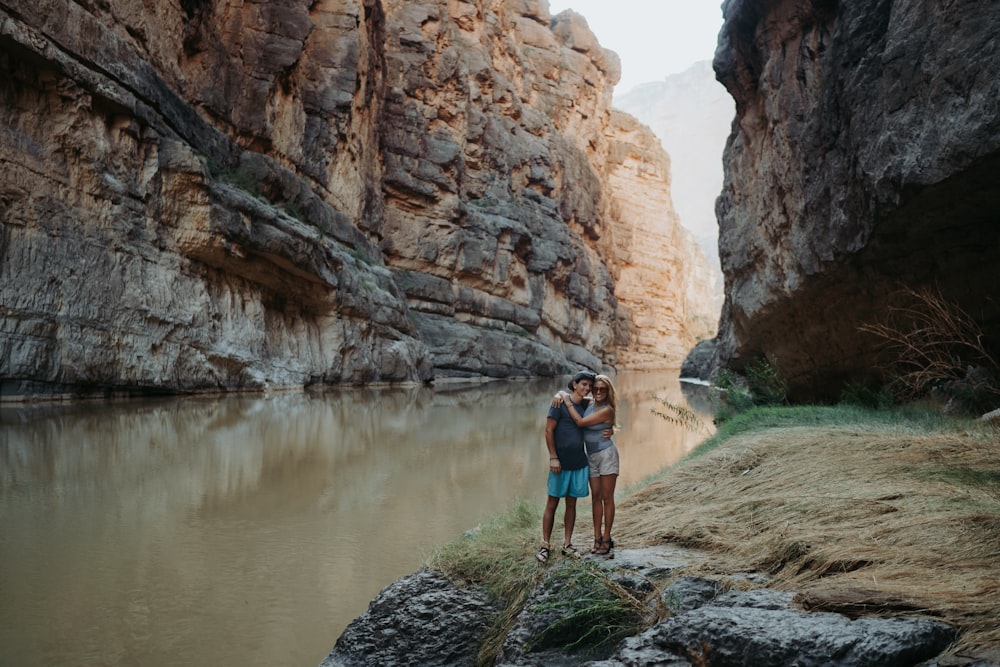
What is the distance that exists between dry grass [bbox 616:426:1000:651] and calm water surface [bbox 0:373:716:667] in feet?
2.75

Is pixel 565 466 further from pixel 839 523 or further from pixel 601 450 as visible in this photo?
pixel 839 523

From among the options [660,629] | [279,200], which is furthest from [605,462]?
[279,200]

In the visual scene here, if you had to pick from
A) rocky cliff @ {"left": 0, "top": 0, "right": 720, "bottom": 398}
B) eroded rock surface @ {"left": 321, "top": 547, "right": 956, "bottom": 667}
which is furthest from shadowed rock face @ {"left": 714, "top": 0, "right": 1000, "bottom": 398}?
rocky cliff @ {"left": 0, "top": 0, "right": 720, "bottom": 398}

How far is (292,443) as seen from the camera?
978cm

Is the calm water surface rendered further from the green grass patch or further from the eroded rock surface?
the green grass patch

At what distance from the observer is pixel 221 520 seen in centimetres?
562

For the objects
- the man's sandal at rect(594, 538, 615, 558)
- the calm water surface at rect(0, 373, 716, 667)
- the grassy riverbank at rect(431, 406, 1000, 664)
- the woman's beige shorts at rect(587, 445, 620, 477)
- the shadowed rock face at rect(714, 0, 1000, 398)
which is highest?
the shadowed rock face at rect(714, 0, 1000, 398)

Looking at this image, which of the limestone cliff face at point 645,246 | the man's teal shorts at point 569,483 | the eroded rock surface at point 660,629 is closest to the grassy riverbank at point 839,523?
the eroded rock surface at point 660,629

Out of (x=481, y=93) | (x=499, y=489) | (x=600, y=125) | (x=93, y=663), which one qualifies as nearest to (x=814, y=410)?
(x=499, y=489)

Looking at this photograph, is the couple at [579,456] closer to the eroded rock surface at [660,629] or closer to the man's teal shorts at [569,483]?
the man's teal shorts at [569,483]

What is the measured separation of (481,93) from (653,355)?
1277 inches

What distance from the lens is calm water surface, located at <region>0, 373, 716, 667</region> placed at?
3555 mm

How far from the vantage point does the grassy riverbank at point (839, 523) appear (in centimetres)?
244

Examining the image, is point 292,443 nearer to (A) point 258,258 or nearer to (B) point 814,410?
(B) point 814,410
